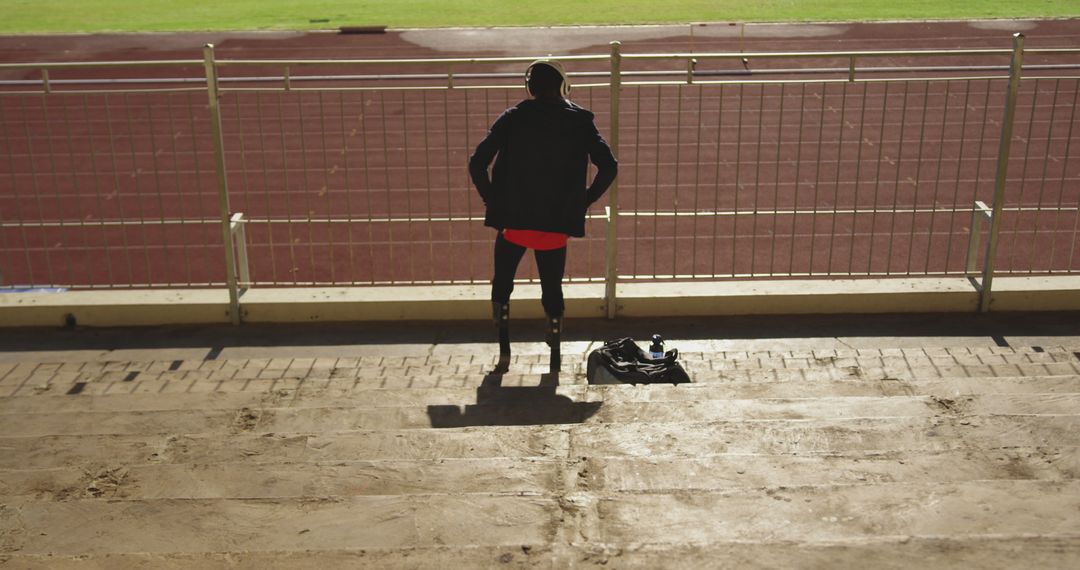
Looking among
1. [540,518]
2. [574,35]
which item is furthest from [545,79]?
[574,35]

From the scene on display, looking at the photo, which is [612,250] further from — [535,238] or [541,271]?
[535,238]

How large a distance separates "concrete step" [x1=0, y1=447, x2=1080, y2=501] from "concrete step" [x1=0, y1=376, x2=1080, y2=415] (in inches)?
43.3

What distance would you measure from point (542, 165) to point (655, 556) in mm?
2921

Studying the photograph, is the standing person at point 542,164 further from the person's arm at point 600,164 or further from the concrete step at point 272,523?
the concrete step at point 272,523

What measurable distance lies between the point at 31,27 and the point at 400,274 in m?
21.4

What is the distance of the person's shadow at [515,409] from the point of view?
5172 mm

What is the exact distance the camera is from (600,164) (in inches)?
237

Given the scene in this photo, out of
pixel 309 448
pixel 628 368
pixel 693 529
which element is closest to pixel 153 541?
pixel 309 448

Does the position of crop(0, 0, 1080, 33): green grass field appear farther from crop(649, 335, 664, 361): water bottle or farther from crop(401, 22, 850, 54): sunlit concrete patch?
crop(649, 335, 664, 361): water bottle

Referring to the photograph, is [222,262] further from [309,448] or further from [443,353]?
[309,448]

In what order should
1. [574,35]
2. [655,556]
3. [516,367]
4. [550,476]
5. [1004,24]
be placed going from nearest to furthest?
[655,556], [550,476], [516,367], [574,35], [1004,24]

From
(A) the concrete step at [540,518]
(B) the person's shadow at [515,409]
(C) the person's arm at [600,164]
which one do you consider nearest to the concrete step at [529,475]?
(A) the concrete step at [540,518]

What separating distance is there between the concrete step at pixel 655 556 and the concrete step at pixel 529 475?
53cm

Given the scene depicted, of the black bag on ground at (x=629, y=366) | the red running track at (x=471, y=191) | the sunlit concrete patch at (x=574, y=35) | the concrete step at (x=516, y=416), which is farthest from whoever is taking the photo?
the sunlit concrete patch at (x=574, y=35)
